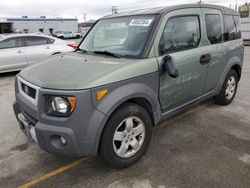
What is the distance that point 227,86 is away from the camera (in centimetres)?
442

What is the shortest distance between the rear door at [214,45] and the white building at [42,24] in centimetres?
5038

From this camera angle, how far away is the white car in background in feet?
25.4

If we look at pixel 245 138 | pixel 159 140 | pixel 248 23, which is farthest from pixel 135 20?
pixel 248 23

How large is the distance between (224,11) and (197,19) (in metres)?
1.04

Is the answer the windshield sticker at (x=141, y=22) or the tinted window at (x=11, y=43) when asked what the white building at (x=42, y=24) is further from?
the windshield sticker at (x=141, y=22)

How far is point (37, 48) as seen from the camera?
8.28 meters

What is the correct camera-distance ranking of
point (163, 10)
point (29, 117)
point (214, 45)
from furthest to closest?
point (214, 45)
point (163, 10)
point (29, 117)

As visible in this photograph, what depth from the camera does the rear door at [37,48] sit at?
8.12m

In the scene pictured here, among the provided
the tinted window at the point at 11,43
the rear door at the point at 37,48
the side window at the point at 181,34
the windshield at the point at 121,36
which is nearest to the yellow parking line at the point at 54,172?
the windshield at the point at 121,36

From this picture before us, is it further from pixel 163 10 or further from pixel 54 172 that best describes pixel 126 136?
pixel 163 10

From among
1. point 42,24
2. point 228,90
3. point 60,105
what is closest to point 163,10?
point 60,105

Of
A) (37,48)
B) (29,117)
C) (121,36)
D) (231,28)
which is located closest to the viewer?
(29,117)

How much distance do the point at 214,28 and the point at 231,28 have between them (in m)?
0.74

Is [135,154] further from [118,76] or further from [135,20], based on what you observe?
[135,20]
